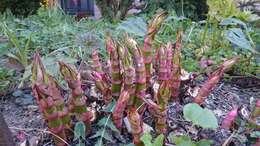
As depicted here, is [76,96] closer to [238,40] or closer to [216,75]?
[216,75]

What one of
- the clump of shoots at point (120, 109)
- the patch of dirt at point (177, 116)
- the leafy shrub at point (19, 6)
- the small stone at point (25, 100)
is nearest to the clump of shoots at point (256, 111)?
the patch of dirt at point (177, 116)

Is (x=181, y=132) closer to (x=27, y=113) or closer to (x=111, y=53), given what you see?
(x=111, y=53)

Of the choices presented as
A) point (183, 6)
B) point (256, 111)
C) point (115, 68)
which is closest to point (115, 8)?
point (183, 6)

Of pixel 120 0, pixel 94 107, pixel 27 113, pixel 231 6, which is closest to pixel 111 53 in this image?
pixel 94 107

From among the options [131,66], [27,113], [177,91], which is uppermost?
[131,66]

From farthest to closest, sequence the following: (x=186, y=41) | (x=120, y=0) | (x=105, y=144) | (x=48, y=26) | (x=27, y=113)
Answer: (x=120, y=0) < (x=48, y=26) < (x=186, y=41) < (x=27, y=113) < (x=105, y=144)

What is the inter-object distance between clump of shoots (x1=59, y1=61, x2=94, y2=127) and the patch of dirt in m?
0.08

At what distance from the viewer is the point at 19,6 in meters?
5.67

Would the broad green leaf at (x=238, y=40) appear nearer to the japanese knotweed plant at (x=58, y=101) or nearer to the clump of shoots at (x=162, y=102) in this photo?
the clump of shoots at (x=162, y=102)

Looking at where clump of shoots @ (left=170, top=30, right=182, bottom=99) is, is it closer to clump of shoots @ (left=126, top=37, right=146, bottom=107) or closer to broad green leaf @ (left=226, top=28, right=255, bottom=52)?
clump of shoots @ (left=126, top=37, right=146, bottom=107)

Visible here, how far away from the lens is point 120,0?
16.3ft

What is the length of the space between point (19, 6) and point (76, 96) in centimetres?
500

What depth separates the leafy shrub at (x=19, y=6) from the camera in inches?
221

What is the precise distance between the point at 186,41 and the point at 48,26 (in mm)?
1128
